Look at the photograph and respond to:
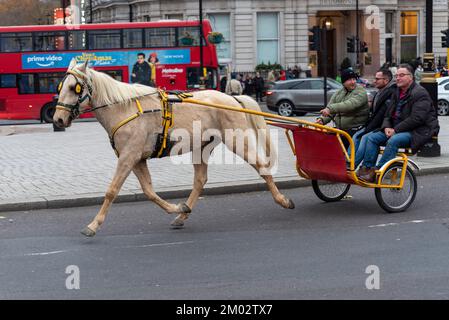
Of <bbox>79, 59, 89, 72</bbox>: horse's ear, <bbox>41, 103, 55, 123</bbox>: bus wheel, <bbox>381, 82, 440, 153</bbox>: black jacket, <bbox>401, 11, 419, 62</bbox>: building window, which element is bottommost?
<bbox>41, 103, 55, 123</bbox>: bus wheel

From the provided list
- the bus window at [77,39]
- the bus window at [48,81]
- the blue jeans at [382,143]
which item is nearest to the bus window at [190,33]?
the bus window at [77,39]

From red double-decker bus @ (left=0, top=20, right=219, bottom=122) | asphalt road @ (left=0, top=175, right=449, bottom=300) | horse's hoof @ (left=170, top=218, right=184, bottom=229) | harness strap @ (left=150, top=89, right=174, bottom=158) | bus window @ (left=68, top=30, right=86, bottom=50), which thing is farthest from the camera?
bus window @ (left=68, top=30, right=86, bottom=50)

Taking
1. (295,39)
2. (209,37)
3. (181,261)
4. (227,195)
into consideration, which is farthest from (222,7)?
(181,261)

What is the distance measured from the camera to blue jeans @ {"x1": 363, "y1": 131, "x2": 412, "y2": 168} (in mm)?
10055

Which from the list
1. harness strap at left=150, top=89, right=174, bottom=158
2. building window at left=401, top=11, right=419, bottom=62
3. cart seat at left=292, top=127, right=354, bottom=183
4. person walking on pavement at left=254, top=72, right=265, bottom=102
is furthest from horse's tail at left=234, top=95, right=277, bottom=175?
building window at left=401, top=11, right=419, bottom=62

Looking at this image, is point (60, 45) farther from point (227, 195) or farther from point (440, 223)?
point (440, 223)

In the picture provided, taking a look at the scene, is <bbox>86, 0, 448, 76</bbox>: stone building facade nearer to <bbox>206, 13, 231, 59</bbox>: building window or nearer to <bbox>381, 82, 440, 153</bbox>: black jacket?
<bbox>206, 13, 231, 59</bbox>: building window

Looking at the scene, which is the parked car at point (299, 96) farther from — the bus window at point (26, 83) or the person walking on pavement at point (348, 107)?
the person walking on pavement at point (348, 107)

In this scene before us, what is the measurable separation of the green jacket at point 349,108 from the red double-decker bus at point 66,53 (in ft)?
79.4

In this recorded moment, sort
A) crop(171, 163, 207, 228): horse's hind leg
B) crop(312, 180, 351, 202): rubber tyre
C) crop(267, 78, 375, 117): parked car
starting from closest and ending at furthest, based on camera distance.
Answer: crop(171, 163, 207, 228): horse's hind leg < crop(312, 180, 351, 202): rubber tyre < crop(267, 78, 375, 117): parked car

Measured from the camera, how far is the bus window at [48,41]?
34.4m

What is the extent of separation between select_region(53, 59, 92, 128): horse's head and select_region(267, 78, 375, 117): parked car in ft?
81.7

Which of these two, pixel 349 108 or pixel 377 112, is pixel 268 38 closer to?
pixel 377 112

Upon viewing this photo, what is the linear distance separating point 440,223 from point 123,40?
1061 inches
